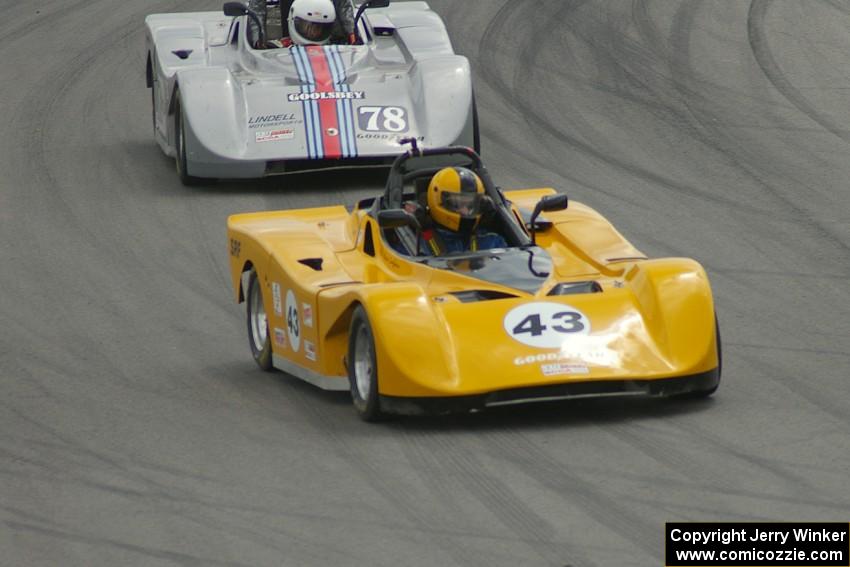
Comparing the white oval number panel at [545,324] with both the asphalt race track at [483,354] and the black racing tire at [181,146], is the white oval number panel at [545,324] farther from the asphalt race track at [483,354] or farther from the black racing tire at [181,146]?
the black racing tire at [181,146]

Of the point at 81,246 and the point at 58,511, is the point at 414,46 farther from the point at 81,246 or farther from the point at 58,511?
the point at 58,511

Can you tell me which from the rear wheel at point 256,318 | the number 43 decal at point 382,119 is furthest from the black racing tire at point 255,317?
the number 43 decal at point 382,119

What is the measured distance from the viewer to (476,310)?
9.60 meters

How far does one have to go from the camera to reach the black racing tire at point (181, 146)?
1653cm

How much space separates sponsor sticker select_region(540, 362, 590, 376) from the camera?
9.20m

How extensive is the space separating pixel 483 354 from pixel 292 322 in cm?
177

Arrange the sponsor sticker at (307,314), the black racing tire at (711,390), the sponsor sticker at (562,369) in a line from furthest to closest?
the sponsor sticker at (307,314) < the black racing tire at (711,390) < the sponsor sticker at (562,369)

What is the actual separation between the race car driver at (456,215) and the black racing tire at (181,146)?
5886 millimetres

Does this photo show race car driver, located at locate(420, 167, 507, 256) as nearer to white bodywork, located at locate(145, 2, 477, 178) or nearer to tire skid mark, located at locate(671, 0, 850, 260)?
tire skid mark, located at locate(671, 0, 850, 260)

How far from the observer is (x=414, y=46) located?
17.3 metres

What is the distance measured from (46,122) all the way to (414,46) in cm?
432

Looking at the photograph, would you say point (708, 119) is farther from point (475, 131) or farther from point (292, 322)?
point (292, 322)

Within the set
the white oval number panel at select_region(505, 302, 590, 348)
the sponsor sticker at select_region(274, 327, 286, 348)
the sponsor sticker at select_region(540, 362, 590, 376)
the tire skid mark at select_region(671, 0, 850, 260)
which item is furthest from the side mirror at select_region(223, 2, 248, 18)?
the sponsor sticker at select_region(540, 362, 590, 376)

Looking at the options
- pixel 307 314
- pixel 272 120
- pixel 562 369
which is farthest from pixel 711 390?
pixel 272 120
